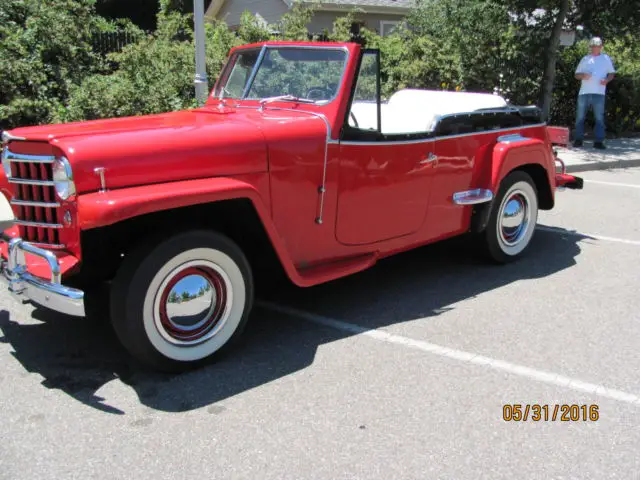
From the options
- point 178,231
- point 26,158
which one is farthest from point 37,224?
point 178,231

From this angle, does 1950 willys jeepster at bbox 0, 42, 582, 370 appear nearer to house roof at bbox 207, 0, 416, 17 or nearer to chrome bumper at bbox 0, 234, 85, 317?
chrome bumper at bbox 0, 234, 85, 317

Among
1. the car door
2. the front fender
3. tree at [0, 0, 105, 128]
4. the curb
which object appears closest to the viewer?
the front fender

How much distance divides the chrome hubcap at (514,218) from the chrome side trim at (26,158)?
3.48 m

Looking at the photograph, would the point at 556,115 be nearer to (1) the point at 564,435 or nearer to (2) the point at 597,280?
(2) the point at 597,280

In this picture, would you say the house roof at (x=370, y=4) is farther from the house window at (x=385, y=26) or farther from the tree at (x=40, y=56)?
the tree at (x=40, y=56)

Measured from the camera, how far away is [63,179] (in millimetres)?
3021

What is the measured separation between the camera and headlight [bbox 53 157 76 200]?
2971mm

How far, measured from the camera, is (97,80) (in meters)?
8.83

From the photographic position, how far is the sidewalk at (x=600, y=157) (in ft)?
33.2

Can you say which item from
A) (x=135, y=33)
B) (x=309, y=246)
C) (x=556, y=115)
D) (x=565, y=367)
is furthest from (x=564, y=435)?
(x=556, y=115)

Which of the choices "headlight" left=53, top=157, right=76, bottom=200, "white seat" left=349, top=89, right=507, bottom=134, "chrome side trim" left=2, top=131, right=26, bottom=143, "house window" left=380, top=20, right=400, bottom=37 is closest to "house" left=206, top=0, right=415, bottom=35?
"house window" left=380, top=20, right=400, bottom=37

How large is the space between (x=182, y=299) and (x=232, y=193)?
62 cm

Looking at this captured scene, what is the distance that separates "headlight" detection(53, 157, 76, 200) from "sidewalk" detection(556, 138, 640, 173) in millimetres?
→ 8543

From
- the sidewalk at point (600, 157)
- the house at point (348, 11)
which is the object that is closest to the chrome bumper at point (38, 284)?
the sidewalk at point (600, 157)
